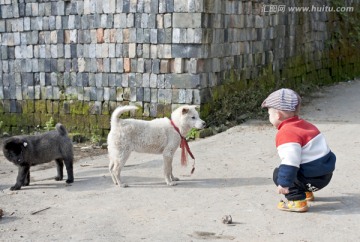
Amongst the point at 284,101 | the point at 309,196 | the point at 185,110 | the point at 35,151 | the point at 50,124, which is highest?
the point at 284,101

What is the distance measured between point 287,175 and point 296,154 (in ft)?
0.72

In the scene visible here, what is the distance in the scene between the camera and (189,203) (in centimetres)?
684

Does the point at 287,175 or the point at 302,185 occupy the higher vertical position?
the point at 287,175

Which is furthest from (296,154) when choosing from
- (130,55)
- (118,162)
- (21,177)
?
(130,55)

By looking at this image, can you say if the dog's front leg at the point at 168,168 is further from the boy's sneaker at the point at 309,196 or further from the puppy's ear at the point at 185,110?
the boy's sneaker at the point at 309,196

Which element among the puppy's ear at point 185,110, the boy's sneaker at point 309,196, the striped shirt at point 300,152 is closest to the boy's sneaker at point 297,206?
the striped shirt at point 300,152

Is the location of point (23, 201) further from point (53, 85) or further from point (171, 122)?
point (53, 85)

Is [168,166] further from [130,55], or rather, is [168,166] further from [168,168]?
[130,55]

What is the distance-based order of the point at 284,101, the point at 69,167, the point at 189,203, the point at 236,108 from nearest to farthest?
the point at 284,101, the point at 189,203, the point at 69,167, the point at 236,108

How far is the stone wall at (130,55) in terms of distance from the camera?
11.1 m

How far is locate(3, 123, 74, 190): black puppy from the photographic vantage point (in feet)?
25.7

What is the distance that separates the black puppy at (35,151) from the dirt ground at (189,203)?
0.20 meters

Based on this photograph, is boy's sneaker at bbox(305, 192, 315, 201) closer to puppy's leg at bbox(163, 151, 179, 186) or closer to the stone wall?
puppy's leg at bbox(163, 151, 179, 186)

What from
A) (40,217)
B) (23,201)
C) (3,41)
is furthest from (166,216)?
(3,41)
